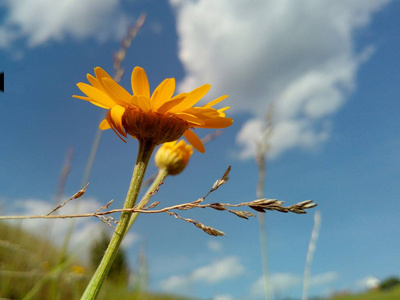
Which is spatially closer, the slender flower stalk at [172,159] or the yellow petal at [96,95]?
the yellow petal at [96,95]

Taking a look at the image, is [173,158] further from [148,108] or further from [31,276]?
[31,276]

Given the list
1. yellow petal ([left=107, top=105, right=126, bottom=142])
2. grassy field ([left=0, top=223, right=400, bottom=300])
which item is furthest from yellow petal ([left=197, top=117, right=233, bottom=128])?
grassy field ([left=0, top=223, right=400, bottom=300])

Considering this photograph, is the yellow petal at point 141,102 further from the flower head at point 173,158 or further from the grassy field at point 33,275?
the grassy field at point 33,275

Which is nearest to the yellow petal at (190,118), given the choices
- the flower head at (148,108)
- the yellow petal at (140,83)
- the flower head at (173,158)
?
the flower head at (148,108)

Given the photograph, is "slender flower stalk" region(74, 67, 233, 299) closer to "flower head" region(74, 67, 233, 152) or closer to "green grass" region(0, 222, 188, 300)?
"flower head" region(74, 67, 233, 152)

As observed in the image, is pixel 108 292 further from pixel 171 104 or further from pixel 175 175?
pixel 171 104
